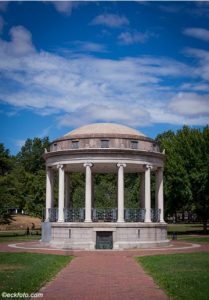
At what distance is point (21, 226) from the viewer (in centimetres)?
9138

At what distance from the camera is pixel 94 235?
37.3 meters

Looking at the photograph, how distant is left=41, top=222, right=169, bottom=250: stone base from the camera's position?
37.2 meters

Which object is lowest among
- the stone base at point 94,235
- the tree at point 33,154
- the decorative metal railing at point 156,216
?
the stone base at point 94,235

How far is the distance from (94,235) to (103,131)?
8959mm

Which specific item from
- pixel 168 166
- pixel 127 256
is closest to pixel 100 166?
pixel 127 256

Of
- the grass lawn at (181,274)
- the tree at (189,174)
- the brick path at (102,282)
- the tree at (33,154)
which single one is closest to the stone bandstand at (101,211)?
the brick path at (102,282)

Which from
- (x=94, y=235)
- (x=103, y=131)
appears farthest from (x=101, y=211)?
(x=103, y=131)

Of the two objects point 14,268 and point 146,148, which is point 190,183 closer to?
point 146,148

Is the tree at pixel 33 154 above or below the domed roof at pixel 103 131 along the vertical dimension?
above

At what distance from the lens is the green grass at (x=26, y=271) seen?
17141 mm

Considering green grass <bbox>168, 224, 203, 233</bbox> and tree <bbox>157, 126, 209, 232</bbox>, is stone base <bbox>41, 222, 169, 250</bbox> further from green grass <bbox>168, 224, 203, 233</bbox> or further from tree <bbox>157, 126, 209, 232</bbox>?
green grass <bbox>168, 224, 203, 233</bbox>

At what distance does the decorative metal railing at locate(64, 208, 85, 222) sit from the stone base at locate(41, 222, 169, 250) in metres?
2.71

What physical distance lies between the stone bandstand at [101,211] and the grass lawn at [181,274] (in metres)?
7.92

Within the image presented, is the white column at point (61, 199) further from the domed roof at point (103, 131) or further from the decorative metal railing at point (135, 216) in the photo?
the decorative metal railing at point (135, 216)
